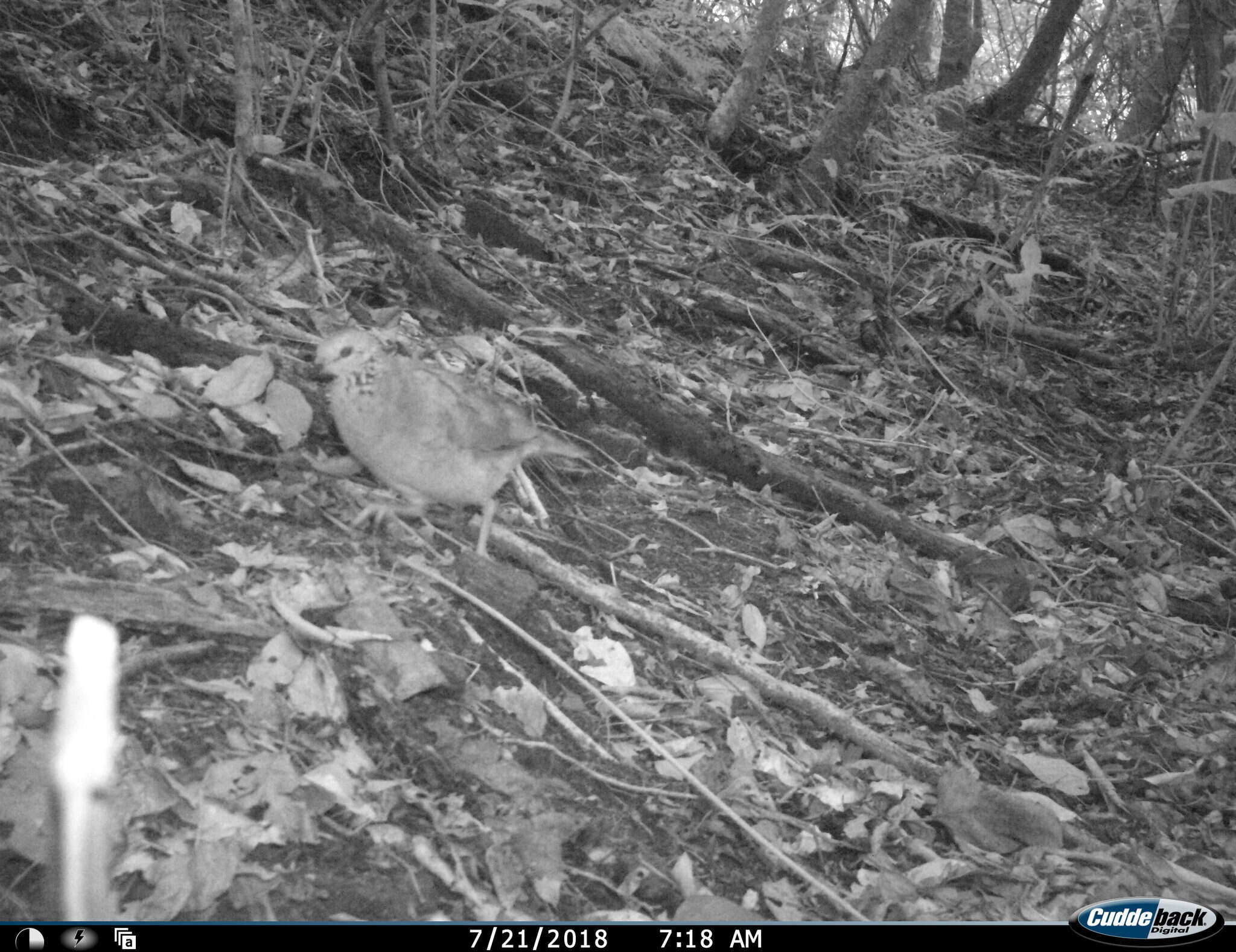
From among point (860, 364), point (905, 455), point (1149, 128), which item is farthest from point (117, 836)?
point (1149, 128)

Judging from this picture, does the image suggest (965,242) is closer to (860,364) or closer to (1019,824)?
(860,364)

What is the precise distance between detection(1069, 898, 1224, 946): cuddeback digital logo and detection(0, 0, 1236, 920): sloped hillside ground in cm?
35

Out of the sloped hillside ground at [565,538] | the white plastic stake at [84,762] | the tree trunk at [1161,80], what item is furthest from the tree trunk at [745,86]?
the white plastic stake at [84,762]

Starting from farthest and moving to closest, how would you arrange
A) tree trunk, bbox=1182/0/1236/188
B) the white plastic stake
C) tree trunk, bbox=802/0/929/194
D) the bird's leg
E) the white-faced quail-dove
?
tree trunk, bbox=1182/0/1236/188
tree trunk, bbox=802/0/929/194
the bird's leg
the white-faced quail-dove
the white plastic stake

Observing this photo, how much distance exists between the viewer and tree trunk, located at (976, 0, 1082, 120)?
938 centimetres

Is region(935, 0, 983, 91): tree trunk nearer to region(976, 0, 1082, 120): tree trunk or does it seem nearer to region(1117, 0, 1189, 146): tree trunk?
region(976, 0, 1082, 120): tree trunk

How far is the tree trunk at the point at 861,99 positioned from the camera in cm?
670

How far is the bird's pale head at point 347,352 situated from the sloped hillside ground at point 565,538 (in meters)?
0.25

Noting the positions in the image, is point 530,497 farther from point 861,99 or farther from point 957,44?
point 957,44

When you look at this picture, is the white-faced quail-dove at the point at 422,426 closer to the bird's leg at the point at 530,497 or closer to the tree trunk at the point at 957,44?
the bird's leg at the point at 530,497

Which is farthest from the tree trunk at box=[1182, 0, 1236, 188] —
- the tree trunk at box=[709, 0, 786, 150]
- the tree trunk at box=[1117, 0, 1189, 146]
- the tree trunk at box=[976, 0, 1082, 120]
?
the tree trunk at box=[709, 0, 786, 150]

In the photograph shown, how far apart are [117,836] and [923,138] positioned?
746 cm

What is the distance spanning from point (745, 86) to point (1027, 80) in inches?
155

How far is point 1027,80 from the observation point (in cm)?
975
